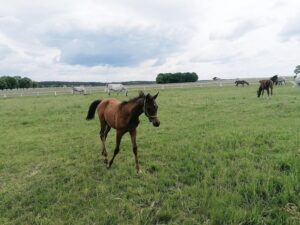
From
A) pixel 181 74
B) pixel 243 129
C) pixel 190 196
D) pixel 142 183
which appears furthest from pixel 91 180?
pixel 181 74

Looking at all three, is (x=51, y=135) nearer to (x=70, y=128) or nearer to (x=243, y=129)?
(x=70, y=128)

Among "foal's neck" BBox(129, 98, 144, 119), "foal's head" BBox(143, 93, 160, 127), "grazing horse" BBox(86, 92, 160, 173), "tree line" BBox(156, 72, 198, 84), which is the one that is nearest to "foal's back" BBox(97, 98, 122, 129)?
"grazing horse" BBox(86, 92, 160, 173)

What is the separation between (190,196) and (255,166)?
1.83 meters

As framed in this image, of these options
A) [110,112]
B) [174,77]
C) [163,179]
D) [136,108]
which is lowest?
[163,179]

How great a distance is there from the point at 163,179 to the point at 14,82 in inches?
3727

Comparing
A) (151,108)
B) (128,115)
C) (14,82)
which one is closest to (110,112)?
(128,115)

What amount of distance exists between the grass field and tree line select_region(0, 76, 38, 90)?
277 feet

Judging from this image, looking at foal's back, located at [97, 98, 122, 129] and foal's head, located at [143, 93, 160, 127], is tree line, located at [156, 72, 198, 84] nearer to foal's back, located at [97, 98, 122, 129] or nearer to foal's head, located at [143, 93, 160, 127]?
foal's back, located at [97, 98, 122, 129]

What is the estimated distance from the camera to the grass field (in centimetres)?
465

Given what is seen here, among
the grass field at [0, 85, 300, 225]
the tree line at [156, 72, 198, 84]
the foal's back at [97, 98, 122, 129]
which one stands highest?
the tree line at [156, 72, 198, 84]

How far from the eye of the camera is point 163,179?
19.2 ft

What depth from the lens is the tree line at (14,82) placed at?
3374 inches

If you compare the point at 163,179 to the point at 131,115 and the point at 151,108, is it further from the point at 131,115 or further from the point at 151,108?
the point at 131,115

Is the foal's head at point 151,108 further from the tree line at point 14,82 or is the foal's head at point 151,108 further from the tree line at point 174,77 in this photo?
the tree line at point 14,82
